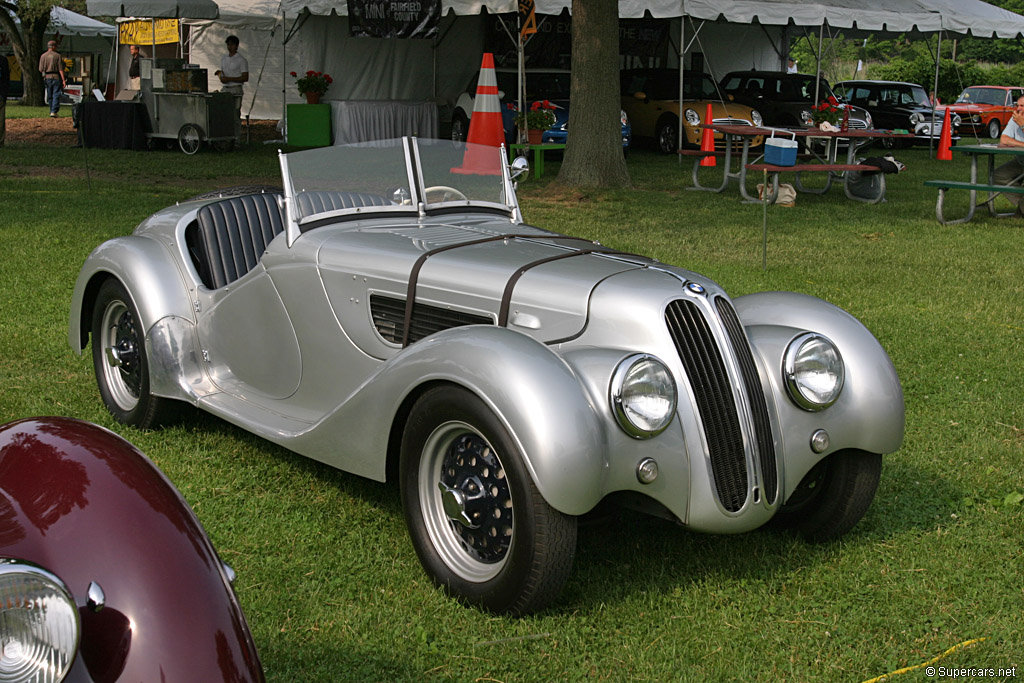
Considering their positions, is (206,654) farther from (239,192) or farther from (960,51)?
(960,51)

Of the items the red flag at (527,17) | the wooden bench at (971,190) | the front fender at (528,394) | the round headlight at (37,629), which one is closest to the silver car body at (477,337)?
the front fender at (528,394)

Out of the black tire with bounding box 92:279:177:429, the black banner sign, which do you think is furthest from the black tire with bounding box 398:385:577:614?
the black banner sign

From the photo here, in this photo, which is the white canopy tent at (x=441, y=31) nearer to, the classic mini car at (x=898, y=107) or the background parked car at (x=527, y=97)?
the background parked car at (x=527, y=97)

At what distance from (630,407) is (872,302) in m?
5.28

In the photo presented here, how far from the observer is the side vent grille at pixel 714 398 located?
3.23 m

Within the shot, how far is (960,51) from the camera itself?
54.7 metres

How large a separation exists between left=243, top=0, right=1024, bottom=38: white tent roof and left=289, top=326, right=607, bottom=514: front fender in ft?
46.1

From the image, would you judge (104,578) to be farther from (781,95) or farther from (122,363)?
(781,95)

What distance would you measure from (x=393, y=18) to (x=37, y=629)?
1805 cm

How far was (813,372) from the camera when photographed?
11.4 ft

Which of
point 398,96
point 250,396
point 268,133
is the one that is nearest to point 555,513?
point 250,396

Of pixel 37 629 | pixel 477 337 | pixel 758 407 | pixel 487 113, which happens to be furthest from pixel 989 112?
pixel 37 629

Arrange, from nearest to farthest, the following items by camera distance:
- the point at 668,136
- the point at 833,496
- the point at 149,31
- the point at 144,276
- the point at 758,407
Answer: the point at 758,407
the point at 833,496
the point at 144,276
the point at 149,31
the point at 668,136
